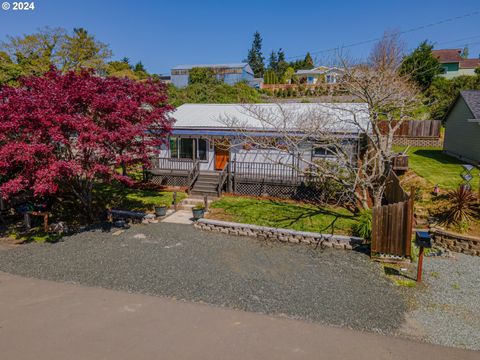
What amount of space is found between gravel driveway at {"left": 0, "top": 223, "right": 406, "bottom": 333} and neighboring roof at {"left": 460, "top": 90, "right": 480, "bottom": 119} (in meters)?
13.8

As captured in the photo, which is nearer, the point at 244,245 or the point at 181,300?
the point at 181,300

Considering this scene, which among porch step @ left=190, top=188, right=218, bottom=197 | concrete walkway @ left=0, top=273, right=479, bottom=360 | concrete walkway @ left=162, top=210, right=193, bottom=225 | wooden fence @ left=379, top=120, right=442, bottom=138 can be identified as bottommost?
concrete walkway @ left=0, top=273, right=479, bottom=360

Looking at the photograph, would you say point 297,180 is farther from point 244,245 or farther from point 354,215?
point 244,245

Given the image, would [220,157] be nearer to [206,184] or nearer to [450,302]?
[206,184]

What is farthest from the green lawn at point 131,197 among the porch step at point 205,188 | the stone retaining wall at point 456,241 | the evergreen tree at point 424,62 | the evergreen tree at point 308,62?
the evergreen tree at point 308,62

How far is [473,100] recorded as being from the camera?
63.7 feet

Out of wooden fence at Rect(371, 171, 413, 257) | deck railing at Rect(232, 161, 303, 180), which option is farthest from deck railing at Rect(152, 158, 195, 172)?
wooden fence at Rect(371, 171, 413, 257)

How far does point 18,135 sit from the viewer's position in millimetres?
10453

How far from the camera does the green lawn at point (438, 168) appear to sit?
1493 centimetres

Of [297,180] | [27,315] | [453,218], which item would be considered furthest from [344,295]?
[297,180]

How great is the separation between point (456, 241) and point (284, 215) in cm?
579

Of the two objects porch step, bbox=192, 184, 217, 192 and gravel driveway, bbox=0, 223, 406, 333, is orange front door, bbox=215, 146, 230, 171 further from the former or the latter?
gravel driveway, bbox=0, 223, 406, 333

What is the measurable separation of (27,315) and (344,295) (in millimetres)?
Result: 7090

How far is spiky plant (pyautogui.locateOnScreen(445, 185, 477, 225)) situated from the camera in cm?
1101
